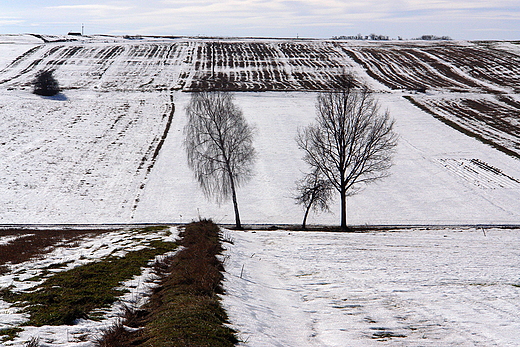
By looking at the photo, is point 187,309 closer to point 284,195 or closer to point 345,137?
point 345,137

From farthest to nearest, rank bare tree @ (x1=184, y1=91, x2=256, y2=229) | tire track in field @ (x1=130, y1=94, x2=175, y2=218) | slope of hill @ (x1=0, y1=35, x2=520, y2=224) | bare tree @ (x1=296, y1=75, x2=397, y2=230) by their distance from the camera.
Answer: tire track in field @ (x1=130, y1=94, x2=175, y2=218) < slope of hill @ (x1=0, y1=35, x2=520, y2=224) < bare tree @ (x1=184, y1=91, x2=256, y2=229) < bare tree @ (x1=296, y1=75, x2=397, y2=230)

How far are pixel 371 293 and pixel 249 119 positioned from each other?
5262 centimetres

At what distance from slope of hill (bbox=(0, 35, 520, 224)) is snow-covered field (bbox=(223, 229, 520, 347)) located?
14.7 meters

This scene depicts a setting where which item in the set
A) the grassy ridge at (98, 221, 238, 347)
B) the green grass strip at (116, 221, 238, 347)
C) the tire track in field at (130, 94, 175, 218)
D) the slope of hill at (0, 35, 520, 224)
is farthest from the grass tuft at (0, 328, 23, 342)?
the tire track in field at (130, 94, 175, 218)

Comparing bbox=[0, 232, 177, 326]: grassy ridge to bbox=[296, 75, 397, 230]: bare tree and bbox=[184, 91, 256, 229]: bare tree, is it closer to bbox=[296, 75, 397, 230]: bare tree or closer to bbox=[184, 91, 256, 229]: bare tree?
bbox=[184, 91, 256, 229]: bare tree

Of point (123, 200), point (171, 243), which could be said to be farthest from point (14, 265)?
point (123, 200)

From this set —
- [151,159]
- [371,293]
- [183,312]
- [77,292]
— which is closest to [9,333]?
[77,292]

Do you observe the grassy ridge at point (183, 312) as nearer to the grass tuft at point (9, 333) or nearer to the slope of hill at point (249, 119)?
the grass tuft at point (9, 333)

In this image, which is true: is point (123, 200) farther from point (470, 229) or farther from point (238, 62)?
point (238, 62)


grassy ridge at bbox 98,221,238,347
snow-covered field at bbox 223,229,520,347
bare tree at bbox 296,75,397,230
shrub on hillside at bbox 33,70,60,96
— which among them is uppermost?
shrub on hillside at bbox 33,70,60,96

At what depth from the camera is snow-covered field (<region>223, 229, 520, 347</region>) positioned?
1091cm

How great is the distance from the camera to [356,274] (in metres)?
17.2

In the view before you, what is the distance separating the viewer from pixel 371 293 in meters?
14.6

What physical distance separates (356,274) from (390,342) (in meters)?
6.57
